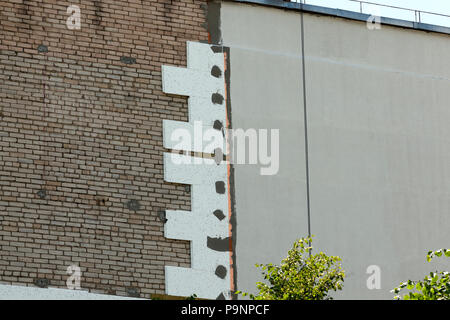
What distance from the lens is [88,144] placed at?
65.9ft

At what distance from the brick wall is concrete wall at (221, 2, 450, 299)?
4.25 ft

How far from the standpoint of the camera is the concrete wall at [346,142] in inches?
830

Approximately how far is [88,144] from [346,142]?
465 cm

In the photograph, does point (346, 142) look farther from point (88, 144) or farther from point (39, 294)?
point (39, 294)

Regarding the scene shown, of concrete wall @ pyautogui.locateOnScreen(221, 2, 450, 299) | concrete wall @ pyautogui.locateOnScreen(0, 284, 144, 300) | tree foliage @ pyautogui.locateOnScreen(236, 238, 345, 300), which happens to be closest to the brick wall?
concrete wall @ pyautogui.locateOnScreen(0, 284, 144, 300)

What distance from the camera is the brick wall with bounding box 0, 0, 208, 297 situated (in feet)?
63.6

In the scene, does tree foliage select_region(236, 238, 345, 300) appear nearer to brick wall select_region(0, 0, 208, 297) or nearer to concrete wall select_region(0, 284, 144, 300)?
brick wall select_region(0, 0, 208, 297)

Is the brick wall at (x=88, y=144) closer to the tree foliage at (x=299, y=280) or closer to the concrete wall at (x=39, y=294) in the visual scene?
the concrete wall at (x=39, y=294)

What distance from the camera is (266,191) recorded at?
21.0 metres

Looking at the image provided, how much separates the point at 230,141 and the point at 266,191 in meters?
1.04

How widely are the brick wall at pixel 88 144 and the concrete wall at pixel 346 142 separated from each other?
1.30 metres

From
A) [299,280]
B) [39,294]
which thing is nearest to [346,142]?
[299,280]

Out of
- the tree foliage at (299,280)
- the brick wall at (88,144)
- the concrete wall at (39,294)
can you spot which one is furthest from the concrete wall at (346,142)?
the concrete wall at (39,294)
